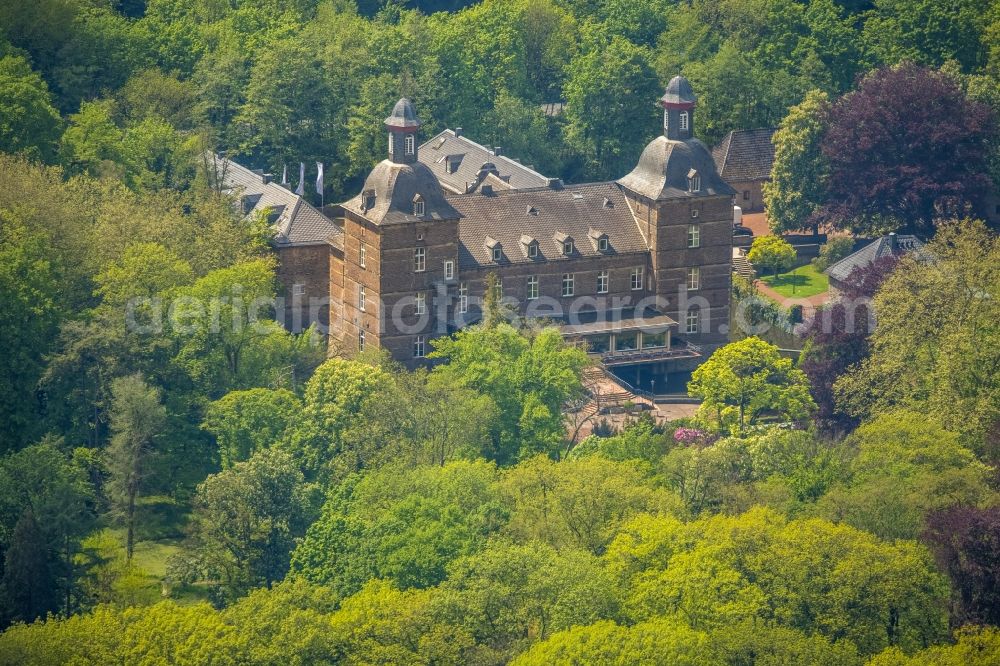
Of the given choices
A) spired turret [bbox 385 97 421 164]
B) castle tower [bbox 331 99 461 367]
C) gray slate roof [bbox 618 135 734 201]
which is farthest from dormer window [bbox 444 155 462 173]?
spired turret [bbox 385 97 421 164]

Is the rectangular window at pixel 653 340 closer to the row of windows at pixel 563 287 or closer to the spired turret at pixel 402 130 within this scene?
the row of windows at pixel 563 287

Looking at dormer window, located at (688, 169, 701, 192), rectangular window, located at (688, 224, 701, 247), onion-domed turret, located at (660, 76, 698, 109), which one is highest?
onion-domed turret, located at (660, 76, 698, 109)

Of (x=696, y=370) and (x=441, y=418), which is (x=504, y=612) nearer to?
(x=441, y=418)

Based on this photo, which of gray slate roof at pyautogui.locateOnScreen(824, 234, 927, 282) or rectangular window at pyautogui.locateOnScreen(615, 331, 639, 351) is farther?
gray slate roof at pyautogui.locateOnScreen(824, 234, 927, 282)

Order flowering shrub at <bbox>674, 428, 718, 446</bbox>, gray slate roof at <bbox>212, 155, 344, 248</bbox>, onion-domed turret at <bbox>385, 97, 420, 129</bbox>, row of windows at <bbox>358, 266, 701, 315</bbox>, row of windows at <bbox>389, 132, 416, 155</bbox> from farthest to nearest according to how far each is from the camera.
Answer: gray slate roof at <bbox>212, 155, 344, 248</bbox>, row of windows at <bbox>358, 266, 701, 315</bbox>, row of windows at <bbox>389, 132, 416, 155</bbox>, onion-domed turret at <bbox>385, 97, 420, 129</bbox>, flowering shrub at <bbox>674, 428, 718, 446</bbox>

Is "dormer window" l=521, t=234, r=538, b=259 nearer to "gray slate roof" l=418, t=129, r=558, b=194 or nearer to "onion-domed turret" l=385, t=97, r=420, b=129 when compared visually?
"gray slate roof" l=418, t=129, r=558, b=194

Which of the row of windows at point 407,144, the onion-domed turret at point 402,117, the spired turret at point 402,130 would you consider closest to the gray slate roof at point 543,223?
the row of windows at point 407,144
